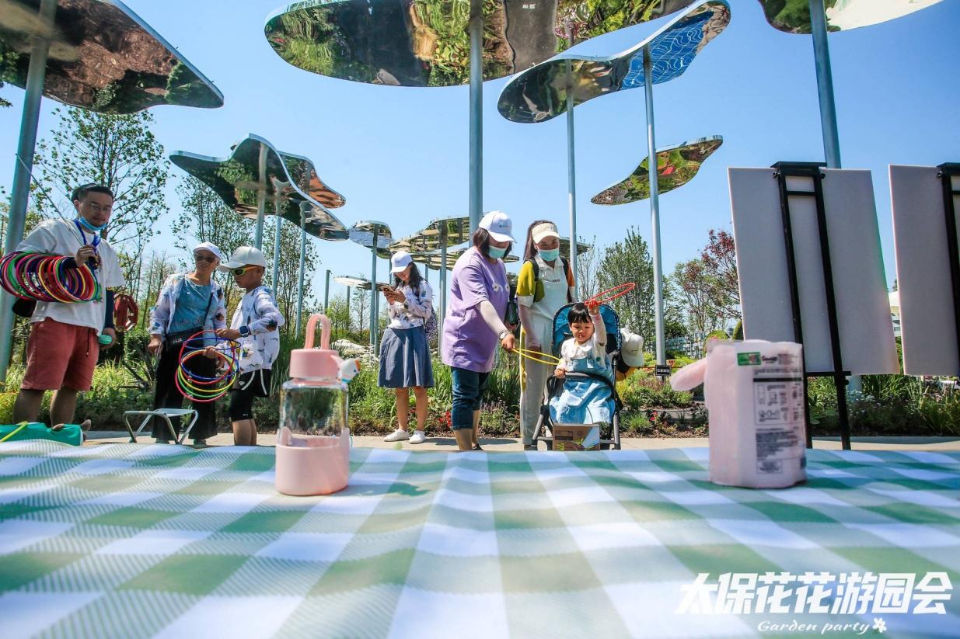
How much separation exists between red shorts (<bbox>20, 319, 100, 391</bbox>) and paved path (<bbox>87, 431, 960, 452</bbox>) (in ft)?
5.97

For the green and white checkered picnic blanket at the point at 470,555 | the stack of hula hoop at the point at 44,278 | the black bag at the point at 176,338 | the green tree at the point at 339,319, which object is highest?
the green tree at the point at 339,319

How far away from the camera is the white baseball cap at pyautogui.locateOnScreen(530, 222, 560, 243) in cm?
349

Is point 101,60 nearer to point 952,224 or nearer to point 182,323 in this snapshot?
point 182,323

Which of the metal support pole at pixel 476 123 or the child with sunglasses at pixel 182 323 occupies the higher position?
the metal support pole at pixel 476 123

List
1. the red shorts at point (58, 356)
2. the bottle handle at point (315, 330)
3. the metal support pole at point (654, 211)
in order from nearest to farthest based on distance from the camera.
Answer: the bottle handle at point (315, 330) → the red shorts at point (58, 356) → the metal support pole at point (654, 211)

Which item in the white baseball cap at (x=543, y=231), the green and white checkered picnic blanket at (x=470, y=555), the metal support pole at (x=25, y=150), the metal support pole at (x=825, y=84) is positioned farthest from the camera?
the metal support pole at (x=825, y=84)

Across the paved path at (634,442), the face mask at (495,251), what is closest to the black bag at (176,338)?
the paved path at (634,442)

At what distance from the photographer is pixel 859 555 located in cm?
56

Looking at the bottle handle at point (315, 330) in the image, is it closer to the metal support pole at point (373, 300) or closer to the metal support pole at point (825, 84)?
the metal support pole at point (825, 84)

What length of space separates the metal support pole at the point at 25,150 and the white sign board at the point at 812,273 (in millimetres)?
7967

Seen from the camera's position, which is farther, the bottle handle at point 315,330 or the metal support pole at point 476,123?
the metal support pole at point 476,123

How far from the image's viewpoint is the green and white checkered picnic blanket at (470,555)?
0.42 metres

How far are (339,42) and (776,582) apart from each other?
312 inches

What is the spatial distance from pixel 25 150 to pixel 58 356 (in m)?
5.89
